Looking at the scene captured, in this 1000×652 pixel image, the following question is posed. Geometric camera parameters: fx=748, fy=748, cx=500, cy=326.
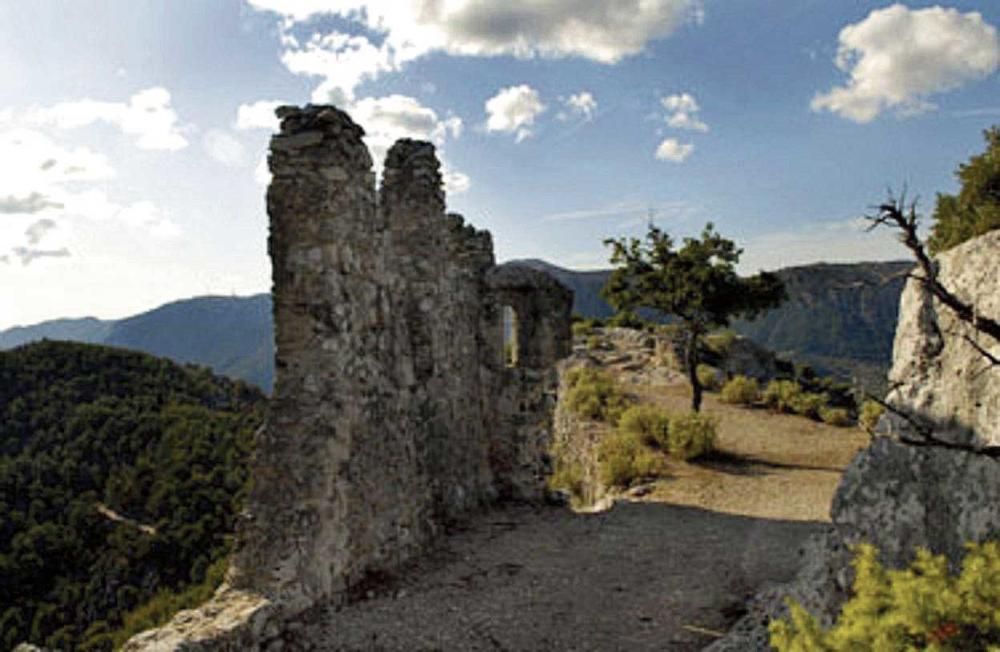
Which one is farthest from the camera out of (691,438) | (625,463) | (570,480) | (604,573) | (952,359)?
(570,480)

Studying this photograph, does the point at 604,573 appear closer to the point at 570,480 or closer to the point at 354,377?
the point at 354,377

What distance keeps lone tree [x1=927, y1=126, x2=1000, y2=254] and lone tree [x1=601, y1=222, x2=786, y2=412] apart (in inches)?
244

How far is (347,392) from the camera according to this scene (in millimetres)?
7160

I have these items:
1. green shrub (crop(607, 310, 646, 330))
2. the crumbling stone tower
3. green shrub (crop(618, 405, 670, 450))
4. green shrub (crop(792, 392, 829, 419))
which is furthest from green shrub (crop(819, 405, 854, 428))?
green shrub (crop(607, 310, 646, 330))

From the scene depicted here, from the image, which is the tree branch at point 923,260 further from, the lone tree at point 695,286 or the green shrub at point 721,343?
A: the green shrub at point 721,343

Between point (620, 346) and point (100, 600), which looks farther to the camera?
point (100, 600)

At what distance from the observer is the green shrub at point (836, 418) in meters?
17.8

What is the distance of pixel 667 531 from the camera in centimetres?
991

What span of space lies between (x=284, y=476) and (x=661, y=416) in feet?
33.5

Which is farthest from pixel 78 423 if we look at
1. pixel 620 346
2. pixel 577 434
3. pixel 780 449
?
pixel 780 449

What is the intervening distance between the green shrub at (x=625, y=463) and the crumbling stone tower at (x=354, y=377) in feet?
10.2

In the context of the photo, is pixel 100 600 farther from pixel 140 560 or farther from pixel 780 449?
pixel 780 449

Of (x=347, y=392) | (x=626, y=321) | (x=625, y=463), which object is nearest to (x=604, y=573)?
(x=347, y=392)

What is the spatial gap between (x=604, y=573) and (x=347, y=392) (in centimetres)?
351
